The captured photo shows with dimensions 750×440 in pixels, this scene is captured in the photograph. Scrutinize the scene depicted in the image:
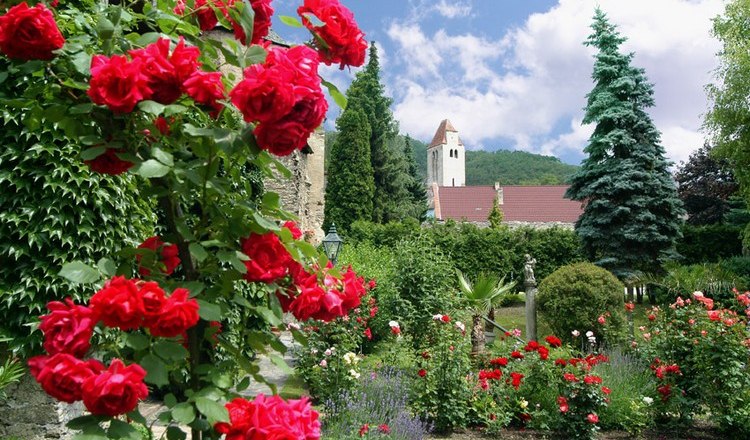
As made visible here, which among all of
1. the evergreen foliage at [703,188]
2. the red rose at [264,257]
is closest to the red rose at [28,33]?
the red rose at [264,257]

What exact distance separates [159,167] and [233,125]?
1.12 feet

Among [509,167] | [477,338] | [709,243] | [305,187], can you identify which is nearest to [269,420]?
[477,338]

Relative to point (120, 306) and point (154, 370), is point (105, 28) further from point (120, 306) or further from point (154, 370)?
point (154, 370)

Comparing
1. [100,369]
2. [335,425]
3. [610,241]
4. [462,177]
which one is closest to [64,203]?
[335,425]

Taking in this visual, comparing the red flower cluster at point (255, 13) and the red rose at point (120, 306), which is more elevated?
the red flower cluster at point (255, 13)

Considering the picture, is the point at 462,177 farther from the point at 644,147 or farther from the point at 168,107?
the point at 168,107

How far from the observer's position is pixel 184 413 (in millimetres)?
1271

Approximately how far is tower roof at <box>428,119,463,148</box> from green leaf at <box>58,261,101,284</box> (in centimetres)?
7632

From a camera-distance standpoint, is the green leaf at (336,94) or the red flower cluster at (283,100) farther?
the green leaf at (336,94)

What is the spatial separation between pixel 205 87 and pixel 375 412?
14.5 feet

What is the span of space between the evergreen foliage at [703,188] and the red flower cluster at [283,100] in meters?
27.1

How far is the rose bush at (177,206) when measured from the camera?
119 centimetres

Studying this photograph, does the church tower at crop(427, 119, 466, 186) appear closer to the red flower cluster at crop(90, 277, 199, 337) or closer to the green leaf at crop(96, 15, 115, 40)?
the green leaf at crop(96, 15, 115, 40)

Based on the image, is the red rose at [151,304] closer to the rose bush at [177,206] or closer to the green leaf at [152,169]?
the rose bush at [177,206]
